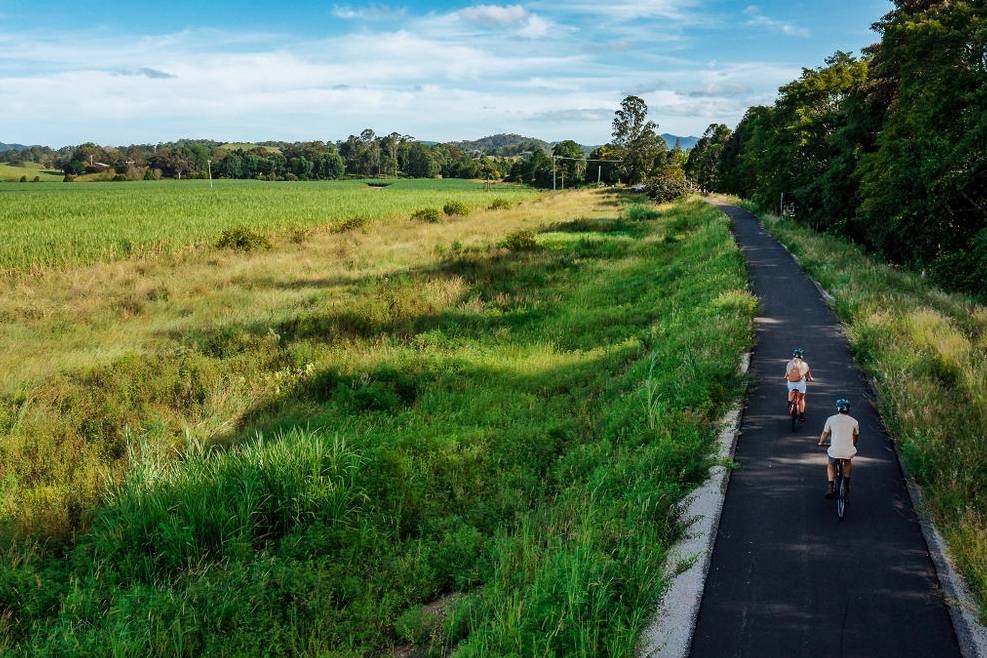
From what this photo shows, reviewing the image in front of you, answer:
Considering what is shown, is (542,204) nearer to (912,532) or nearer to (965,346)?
(965,346)

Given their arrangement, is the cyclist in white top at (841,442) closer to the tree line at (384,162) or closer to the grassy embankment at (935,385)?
the grassy embankment at (935,385)

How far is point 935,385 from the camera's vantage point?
9.53 metres

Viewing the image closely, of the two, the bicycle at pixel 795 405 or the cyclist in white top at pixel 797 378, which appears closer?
the cyclist in white top at pixel 797 378

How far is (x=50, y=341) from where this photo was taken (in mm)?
14273

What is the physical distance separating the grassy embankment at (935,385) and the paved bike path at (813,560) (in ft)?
1.03

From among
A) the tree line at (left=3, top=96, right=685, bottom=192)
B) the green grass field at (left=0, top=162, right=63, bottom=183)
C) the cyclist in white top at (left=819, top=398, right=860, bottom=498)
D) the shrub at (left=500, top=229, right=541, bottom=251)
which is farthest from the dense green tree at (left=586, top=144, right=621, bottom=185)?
the cyclist in white top at (left=819, top=398, right=860, bottom=498)

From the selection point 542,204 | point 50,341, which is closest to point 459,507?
point 50,341

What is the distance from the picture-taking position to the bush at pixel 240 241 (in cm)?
2980

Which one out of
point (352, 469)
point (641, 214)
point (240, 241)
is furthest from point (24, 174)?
point (352, 469)

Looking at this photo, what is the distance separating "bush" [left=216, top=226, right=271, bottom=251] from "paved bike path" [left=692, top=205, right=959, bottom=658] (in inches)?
1024

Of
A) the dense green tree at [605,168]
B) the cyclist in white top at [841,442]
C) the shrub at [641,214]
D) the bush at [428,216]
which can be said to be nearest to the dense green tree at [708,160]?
the dense green tree at [605,168]

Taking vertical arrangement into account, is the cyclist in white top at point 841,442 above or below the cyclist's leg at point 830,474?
above

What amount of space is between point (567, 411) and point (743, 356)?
4149 mm

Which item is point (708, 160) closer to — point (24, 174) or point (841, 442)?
point (841, 442)
